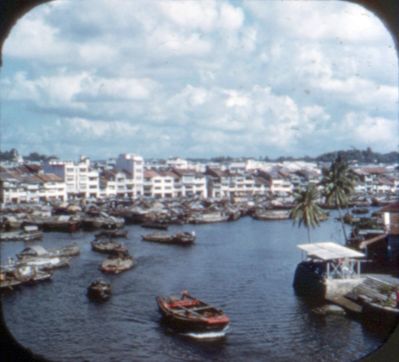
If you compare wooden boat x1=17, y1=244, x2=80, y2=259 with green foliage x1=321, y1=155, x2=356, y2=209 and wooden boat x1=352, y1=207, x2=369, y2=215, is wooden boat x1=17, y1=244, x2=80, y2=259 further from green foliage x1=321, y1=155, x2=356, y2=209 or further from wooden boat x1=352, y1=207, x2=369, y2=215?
wooden boat x1=352, y1=207, x2=369, y2=215

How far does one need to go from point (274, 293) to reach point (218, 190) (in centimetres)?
1806

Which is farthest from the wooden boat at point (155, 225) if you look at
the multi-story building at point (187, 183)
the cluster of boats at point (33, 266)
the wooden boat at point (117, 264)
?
the multi-story building at point (187, 183)

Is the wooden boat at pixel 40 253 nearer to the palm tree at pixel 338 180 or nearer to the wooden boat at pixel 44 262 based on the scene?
the wooden boat at pixel 44 262

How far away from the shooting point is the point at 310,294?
7.01m

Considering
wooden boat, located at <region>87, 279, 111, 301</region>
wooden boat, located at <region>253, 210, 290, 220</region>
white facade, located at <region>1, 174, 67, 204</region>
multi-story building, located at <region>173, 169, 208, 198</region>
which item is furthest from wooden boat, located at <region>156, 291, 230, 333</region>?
multi-story building, located at <region>173, 169, 208, 198</region>

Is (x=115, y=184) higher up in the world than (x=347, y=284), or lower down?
higher up

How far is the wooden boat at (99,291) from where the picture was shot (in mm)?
6895

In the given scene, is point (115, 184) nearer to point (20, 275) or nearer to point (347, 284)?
point (20, 275)

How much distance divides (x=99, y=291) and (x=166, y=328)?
1529 millimetres

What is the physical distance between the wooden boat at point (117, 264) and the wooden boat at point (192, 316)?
2.56 metres

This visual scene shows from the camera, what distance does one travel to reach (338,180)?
10125mm

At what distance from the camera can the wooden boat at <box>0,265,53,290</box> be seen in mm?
7477

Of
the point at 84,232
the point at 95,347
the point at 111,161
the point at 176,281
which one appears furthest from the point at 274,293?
the point at 111,161

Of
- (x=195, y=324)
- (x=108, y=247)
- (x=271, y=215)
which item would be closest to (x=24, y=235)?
(x=108, y=247)
